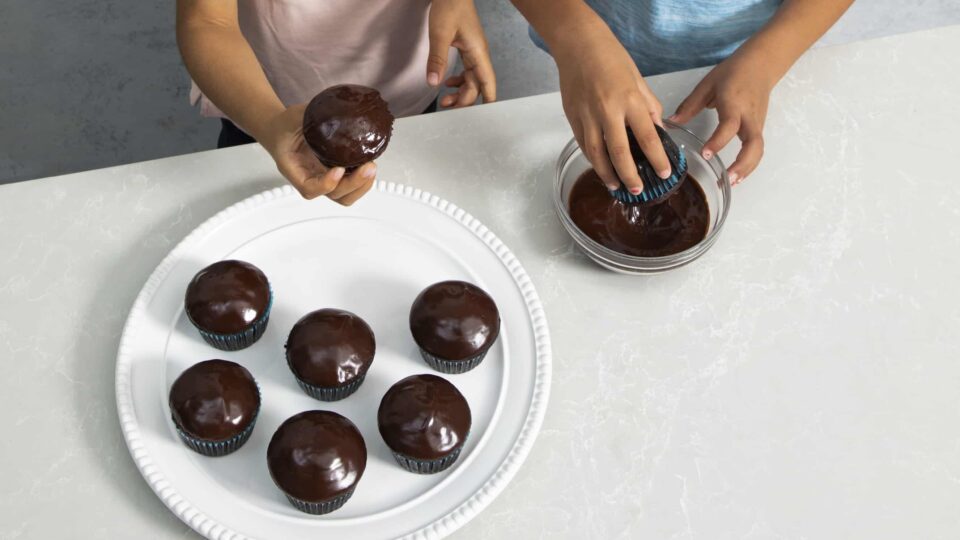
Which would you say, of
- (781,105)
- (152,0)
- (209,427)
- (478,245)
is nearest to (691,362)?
(478,245)

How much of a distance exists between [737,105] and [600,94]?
0.68 feet

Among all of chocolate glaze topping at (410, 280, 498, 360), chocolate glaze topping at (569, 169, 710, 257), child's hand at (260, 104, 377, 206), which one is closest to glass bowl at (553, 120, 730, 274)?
chocolate glaze topping at (569, 169, 710, 257)

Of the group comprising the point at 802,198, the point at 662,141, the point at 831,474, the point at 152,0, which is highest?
the point at 662,141

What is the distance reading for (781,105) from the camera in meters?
1.28

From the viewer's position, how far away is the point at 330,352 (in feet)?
3.24

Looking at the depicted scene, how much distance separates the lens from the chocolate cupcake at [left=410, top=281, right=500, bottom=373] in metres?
1.01

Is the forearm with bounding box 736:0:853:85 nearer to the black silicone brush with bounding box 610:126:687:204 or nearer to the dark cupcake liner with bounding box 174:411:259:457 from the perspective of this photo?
the black silicone brush with bounding box 610:126:687:204

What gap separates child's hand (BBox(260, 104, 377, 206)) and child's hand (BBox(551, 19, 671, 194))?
28 cm

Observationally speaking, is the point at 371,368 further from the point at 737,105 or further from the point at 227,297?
the point at 737,105

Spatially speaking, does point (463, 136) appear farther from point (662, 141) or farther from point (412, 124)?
point (662, 141)

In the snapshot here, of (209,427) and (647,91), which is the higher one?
(647,91)

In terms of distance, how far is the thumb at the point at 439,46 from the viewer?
1244 mm

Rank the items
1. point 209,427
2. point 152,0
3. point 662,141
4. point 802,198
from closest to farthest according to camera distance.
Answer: point 209,427 → point 662,141 → point 802,198 → point 152,0

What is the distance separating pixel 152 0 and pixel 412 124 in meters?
1.53
